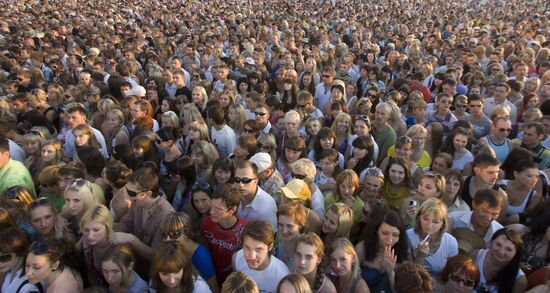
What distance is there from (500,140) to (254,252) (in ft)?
12.6

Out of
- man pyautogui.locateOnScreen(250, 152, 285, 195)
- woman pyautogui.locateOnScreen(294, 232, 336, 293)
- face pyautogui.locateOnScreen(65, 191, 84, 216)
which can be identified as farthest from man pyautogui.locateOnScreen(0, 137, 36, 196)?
woman pyautogui.locateOnScreen(294, 232, 336, 293)

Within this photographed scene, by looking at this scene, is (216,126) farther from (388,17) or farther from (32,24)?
(388,17)

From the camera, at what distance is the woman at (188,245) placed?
3232mm

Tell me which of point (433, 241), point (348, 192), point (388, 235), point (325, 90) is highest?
point (388, 235)

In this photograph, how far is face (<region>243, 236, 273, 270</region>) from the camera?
10.0 ft

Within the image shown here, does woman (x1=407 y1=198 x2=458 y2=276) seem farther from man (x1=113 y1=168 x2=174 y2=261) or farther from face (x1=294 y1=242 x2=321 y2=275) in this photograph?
man (x1=113 y1=168 x2=174 y2=261)

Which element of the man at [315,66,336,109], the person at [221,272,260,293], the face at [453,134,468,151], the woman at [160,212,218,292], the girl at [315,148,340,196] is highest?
the person at [221,272,260,293]

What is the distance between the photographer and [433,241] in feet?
11.7

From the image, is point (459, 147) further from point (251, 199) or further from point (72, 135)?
point (72, 135)

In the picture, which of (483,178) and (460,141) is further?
(460,141)

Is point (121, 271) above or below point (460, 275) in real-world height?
below

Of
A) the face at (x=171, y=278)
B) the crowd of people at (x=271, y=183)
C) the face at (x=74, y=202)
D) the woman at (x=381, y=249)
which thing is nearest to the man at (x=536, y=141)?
the crowd of people at (x=271, y=183)

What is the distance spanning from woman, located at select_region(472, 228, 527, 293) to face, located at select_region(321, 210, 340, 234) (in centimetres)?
114

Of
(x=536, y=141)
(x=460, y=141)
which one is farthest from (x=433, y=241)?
(x=536, y=141)
